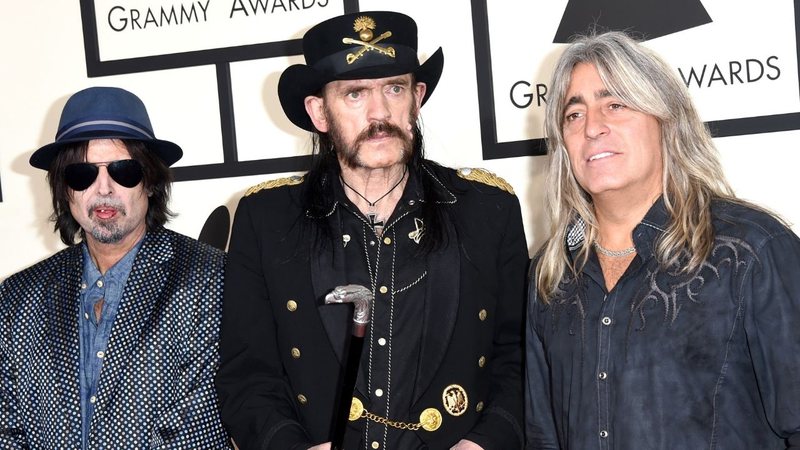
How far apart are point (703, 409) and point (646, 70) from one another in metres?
0.76

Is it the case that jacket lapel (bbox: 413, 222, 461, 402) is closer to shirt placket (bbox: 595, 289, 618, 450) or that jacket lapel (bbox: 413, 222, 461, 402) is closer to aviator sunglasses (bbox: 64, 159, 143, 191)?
shirt placket (bbox: 595, 289, 618, 450)

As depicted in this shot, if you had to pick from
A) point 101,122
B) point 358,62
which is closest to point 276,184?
point 358,62

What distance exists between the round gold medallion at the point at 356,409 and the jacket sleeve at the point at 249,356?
131mm

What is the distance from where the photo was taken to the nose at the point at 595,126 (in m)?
2.28

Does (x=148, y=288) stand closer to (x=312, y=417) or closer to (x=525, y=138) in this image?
(x=312, y=417)

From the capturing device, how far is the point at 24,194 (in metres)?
4.12

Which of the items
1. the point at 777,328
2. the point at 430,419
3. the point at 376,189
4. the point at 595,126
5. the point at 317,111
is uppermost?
the point at 317,111

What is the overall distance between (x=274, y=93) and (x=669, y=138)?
6.17ft

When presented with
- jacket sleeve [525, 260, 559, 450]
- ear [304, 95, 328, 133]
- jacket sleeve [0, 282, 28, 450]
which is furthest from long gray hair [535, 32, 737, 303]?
jacket sleeve [0, 282, 28, 450]

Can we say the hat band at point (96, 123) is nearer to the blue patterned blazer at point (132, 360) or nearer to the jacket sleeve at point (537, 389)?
the blue patterned blazer at point (132, 360)

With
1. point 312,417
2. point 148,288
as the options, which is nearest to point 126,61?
point 148,288

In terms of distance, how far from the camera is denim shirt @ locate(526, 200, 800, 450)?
2.09 metres

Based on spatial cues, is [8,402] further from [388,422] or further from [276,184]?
[388,422]

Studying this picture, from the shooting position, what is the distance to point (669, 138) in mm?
2297
